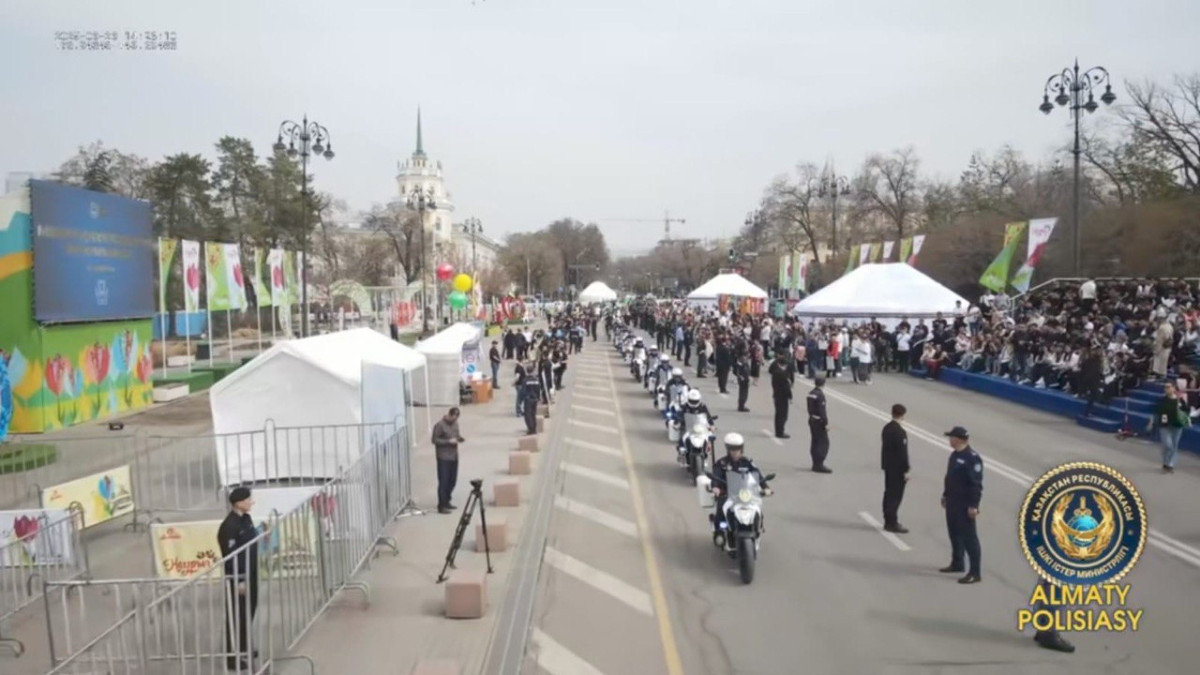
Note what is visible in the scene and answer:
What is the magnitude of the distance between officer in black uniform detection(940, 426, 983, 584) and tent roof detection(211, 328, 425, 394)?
9003 millimetres

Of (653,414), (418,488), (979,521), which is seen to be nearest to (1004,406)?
(653,414)

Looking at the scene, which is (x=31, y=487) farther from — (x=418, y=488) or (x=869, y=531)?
(x=869, y=531)

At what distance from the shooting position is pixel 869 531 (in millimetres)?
12031

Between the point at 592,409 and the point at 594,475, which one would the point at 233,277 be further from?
the point at 594,475

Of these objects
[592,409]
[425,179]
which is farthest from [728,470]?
[425,179]

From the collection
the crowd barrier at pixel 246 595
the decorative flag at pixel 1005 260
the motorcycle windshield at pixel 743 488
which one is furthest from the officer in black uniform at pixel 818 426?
the decorative flag at pixel 1005 260

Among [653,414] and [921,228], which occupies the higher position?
[921,228]

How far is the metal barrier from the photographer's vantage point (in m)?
9.62

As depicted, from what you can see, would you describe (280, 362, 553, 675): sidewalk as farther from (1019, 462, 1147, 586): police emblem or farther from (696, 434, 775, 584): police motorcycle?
(1019, 462, 1147, 586): police emblem

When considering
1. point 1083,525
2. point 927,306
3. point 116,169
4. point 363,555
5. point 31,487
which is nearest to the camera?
point 1083,525

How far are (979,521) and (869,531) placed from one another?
1632 millimetres

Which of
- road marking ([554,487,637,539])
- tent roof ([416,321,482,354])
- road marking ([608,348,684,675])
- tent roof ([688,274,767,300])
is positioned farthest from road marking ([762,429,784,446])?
tent roof ([688,274,767,300])

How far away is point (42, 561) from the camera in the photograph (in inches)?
408

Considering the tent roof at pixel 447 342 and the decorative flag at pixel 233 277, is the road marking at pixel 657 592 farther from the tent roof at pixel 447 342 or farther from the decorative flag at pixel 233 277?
the decorative flag at pixel 233 277
